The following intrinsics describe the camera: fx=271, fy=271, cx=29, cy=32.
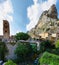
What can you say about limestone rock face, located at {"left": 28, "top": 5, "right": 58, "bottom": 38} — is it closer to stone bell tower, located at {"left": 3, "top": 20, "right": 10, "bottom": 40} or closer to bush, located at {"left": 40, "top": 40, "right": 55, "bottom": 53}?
stone bell tower, located at {"left": 3, "top": 20, "right": 10, "bottom": 40}

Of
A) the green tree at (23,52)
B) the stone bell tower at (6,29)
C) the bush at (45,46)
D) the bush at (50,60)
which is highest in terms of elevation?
the stone bell tower at (6,29)

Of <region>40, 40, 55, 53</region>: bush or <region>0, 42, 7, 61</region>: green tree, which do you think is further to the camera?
<region>40, 40, 55, 53</region>: bush

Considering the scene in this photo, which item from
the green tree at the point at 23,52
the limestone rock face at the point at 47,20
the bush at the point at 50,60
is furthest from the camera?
the limestone rock face at the point at 47,20

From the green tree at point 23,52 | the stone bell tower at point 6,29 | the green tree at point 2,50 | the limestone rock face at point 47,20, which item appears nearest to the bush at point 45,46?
the green tree at point 23,52

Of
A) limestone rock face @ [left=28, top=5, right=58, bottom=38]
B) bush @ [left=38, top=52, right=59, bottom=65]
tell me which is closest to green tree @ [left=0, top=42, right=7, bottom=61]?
bush @ [left=38, top=52, right=59, bottom=65]

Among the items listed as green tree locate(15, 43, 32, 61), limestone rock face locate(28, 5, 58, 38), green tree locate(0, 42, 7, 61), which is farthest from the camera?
limestone rock face locate(28, 5, 58, 38)

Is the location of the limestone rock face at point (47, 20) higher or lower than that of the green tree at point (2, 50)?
higher

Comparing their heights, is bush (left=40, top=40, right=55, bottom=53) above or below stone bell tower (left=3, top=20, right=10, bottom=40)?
below

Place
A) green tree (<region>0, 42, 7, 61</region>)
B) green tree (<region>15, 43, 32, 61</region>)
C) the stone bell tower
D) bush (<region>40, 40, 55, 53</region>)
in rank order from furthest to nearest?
1. the stone bell tower
2. bush (<region>40, 40, 55, 53</region>)
3. green tree (<region>15, 43, 32, 61</region>)
4. green tree (<region>0, 42, 7, 61</region>)

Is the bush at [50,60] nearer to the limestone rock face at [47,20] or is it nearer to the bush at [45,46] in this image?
the bush at [45,46]

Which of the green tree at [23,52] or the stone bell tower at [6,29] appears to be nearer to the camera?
the green tree at [23,52]

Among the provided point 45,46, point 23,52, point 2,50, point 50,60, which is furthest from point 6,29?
point 50,60

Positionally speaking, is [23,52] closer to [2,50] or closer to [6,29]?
[2,50]

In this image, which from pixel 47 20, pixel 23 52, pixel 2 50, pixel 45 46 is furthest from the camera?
pixel 47 20
